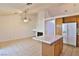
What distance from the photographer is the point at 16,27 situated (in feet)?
6.91

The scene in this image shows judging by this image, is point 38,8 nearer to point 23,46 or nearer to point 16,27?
point 16,27

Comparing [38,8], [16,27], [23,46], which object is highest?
[38,8]

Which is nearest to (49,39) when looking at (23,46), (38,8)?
(23,46)

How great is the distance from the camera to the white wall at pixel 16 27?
208cm

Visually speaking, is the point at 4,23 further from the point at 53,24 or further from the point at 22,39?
the point at 53,24

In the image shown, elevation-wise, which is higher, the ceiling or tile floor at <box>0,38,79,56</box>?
the ceiling

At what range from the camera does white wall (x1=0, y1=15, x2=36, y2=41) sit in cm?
208

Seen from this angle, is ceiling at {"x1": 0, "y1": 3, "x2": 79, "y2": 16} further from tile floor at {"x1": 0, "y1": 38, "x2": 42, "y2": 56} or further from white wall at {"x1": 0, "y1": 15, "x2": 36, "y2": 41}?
tile floor at {"x1": 0, "y1": 38, "x2": 42, "y2": 56}

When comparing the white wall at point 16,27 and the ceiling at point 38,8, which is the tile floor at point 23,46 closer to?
the white wall at point 16,27

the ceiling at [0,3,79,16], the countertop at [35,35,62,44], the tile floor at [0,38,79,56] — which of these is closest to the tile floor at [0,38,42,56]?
the tile floor at [0,38,79,56]

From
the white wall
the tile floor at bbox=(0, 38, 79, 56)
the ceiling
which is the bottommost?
the tile floor at bbox=(0, 38, 79, 56)

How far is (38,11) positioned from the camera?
2098mm

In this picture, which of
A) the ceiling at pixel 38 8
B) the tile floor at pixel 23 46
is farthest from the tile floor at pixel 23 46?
the ceiling at pixel 38 8

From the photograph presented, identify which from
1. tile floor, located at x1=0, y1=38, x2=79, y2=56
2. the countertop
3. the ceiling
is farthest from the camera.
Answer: the countertop
